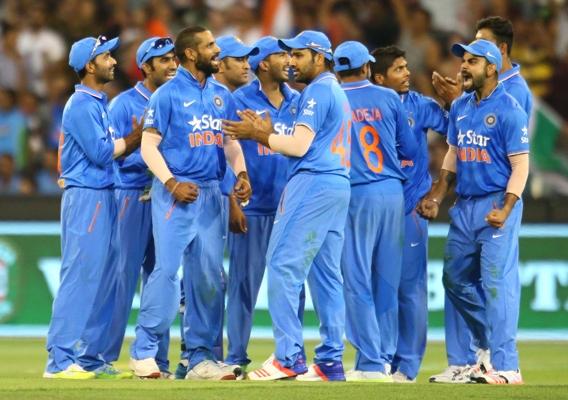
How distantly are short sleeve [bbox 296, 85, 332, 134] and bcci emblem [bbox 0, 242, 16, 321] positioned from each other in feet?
19.3

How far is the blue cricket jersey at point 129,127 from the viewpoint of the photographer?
1097cm

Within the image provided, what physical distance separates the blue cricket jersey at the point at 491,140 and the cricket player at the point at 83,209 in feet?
8.18

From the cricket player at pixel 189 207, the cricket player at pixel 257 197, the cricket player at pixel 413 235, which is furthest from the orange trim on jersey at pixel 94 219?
the cricket player at pixel 413 235

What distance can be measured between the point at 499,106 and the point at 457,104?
44 cm

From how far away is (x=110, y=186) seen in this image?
1036cm

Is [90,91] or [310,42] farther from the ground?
[310,42]

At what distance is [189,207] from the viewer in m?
10.1

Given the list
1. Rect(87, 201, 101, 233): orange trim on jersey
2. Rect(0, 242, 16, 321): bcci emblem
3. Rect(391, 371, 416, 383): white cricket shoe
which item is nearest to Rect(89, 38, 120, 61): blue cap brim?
Rect(87, 201, 101, 233): orange trim on jersey

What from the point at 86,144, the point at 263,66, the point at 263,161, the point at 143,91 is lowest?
the point at 263,161

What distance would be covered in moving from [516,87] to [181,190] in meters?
2.62

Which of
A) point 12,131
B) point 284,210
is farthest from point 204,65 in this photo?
point 12,131

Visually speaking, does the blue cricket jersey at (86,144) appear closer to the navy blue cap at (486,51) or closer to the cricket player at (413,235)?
the cricket player at (413,235)

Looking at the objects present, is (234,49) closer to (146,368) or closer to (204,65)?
(204,65)

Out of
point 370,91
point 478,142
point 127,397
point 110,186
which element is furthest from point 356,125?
point 127,397
